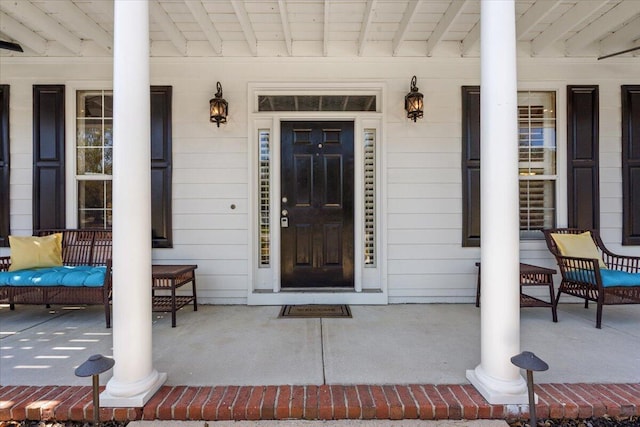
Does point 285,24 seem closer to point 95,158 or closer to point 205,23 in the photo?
point 205,23

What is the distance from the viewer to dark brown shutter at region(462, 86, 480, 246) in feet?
12.7

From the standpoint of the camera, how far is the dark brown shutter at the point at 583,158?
3.90m

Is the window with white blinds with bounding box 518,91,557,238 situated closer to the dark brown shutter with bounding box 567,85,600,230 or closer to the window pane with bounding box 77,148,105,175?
the dark brown shutter with bounding box 567,85,600,230

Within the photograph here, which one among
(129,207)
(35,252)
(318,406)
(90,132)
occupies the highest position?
(90,132)

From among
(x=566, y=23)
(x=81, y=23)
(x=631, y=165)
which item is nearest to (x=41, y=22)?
(x=81, y=23)

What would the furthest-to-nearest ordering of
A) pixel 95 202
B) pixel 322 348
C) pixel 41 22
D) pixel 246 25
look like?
pixel 95 202
pixel 246 25
pixel 41 22
pixel 322 348

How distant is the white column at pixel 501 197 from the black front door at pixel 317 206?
81.6 inches

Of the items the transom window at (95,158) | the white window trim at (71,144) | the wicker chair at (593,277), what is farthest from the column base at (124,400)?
the wicker chair at (593,277)

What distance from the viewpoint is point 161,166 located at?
3.83 m

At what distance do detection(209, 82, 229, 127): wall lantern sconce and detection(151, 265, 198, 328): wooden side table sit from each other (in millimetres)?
1620

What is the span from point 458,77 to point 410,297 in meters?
2.58

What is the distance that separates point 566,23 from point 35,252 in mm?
5788

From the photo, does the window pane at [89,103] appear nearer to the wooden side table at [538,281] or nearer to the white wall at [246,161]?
the white wall at [246,161]

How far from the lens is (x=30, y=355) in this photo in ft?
8.18
